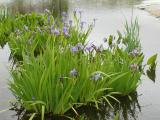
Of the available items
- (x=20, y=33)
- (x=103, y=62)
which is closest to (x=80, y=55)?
(x=103, y=62)

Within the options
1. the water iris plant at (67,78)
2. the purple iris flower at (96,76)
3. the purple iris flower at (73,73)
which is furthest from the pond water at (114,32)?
the purple iris flower at (73,73)

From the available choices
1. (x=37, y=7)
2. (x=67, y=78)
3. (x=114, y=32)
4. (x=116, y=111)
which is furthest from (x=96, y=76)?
(x=37, y=7)

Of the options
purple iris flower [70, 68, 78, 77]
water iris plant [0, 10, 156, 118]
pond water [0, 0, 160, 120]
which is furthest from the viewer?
pond water [0, 0, 160, 120]

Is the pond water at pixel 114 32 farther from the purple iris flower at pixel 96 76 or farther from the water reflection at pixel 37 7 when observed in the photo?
the purple iris flower at pixel 96 76

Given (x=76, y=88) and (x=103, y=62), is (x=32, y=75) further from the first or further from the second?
(x=103, y=62)

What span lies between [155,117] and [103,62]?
972 millimetres

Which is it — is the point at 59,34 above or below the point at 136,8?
above

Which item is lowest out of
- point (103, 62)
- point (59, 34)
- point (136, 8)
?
point (136, 8)

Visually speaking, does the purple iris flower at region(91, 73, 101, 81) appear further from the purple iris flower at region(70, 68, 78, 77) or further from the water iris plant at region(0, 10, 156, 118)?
the purple iris flower at region(70, 68, 78, 77)

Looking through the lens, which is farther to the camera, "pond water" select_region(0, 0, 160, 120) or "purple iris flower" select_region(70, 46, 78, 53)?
"pond water" select_region(0, 0, 160, 120)

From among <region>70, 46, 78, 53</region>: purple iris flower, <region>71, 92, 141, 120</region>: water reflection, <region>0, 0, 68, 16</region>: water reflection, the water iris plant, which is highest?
<region>70, 46, 78, 53</region>: purple iris flower

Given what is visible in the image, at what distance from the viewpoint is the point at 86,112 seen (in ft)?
15.6

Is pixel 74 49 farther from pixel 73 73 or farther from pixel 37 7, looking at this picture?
pixel 37 7

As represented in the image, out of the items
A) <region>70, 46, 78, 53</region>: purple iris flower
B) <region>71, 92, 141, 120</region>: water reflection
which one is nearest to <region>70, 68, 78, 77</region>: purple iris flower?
<region>70, 46, 78, 53</region>: purple iris flower
